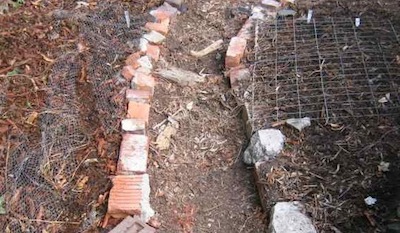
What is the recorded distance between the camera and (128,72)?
292cm

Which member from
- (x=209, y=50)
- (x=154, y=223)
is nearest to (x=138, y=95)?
(x=209, y=50)

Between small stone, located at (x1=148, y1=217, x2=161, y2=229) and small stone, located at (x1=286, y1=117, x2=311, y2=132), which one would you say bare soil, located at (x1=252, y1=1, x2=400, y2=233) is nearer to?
small stone, located at (x1=286, y1=117, x2=311, y2=132)

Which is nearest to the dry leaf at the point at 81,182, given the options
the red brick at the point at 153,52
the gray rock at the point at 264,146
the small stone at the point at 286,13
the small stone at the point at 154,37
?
the gray rock at the point at 264,146

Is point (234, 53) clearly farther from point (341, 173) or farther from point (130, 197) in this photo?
point (130, 197)

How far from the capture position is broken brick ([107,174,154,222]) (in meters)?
2.20

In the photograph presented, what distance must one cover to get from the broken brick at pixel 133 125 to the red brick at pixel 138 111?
0.05 meters

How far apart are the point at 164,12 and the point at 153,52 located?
1.58ft

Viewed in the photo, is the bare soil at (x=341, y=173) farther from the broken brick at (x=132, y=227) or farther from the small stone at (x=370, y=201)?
the broken brick at (x=132, y=227)

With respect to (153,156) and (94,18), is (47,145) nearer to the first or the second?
(153,156)

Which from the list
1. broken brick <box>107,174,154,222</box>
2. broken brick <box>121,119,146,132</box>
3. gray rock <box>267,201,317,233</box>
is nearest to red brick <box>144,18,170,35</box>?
broken brick <box>121,119,146,132</box>

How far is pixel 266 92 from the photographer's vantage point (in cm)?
287

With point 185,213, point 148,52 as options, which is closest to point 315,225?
point 185,213

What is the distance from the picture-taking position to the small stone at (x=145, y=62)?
3.04 metres

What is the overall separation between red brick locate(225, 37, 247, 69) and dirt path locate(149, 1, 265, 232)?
0.33ft
